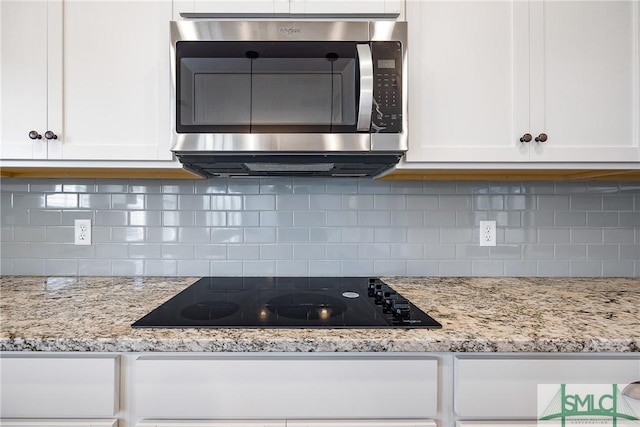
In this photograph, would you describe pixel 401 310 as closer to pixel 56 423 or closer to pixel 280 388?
pixel 280 388

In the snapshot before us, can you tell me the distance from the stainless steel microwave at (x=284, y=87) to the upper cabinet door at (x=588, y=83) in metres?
0.50

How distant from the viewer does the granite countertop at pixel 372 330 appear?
854 mm

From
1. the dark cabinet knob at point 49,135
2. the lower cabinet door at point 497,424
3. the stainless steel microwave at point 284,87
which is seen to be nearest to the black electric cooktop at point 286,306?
the lower cabinet door at point 497,424

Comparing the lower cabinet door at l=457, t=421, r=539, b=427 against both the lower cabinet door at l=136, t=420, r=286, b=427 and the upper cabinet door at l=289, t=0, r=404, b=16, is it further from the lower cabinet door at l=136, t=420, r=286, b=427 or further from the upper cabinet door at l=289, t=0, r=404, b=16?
the upper cabinet door at l=289, t=0, r=404, b=16

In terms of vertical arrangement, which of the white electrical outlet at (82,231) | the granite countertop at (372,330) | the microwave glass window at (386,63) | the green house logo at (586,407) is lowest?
the green house logo at (586,407)

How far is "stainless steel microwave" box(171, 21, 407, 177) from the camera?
1142 mm

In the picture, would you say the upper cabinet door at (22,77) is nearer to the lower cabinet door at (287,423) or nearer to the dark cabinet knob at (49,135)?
the dark cabinet knob at (49,135)

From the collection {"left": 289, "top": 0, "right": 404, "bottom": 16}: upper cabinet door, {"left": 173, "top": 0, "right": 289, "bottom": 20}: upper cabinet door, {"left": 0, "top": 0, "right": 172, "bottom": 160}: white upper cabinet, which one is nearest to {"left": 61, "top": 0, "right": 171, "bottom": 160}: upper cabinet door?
{"left": 0, "top": 0, "right": 172, "bottom": 160}: white upper cabinet

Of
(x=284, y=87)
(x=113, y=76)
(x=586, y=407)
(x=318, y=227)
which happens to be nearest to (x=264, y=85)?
(x=284, y=87)

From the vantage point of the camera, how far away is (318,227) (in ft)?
5.13

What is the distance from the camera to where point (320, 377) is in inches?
34.5

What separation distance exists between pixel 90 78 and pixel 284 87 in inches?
25.4

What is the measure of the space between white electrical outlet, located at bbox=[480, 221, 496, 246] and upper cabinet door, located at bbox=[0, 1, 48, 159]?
163 centimetres

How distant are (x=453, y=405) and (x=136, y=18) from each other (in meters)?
1.46
